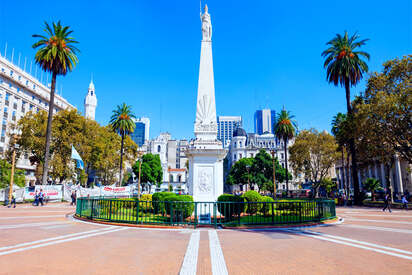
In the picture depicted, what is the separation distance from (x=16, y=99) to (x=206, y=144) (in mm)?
54951

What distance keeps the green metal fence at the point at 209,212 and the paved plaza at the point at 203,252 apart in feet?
4.37

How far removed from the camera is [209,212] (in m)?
11.0

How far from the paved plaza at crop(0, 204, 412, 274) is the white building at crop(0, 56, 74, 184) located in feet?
150

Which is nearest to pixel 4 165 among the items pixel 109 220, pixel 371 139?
pixel 109 220

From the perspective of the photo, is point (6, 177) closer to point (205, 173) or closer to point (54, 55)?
point (54, 55)

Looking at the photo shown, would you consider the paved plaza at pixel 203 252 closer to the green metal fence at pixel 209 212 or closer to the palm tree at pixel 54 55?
the green metal fence at pixel 209 212

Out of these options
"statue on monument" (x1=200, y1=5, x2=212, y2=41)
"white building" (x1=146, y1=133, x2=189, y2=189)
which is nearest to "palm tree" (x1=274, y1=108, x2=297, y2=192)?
"statue on monument" (x1=200, y1=5, x2=212, y2=41)

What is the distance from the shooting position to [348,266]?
5691 millimetres

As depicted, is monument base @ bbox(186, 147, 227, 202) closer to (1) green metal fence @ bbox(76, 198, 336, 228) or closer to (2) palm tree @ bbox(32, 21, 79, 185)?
(1) green metal fence @ bbox(76, 198, 336, 228)

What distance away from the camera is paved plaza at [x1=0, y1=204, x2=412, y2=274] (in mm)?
5480

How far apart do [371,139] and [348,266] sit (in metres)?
22.2

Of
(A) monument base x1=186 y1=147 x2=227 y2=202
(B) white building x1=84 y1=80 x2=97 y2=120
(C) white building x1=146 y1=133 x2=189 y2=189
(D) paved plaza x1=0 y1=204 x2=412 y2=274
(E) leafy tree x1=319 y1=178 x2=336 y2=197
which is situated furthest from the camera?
(C) white building x1=146 y1=133 x2=189 y2=189

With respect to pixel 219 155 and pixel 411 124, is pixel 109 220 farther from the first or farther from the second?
pixel 411 124

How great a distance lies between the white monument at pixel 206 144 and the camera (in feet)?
49.5
